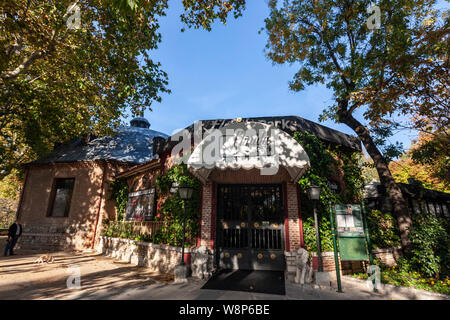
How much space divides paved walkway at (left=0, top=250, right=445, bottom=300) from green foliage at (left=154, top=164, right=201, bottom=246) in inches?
52.6

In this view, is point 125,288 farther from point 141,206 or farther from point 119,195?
point 119,195

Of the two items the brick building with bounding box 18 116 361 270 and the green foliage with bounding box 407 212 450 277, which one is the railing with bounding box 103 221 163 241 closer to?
the brick building with bounding box 18 116 361 270

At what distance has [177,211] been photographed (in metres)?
8.03

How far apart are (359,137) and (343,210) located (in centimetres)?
479

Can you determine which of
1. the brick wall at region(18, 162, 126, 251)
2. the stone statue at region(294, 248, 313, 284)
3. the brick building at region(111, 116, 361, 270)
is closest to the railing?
the brick wall at region(18, 162, 126, 251)

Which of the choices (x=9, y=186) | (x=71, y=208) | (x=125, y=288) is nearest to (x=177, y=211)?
(x=125, y=288)

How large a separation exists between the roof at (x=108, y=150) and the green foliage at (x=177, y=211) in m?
5.36

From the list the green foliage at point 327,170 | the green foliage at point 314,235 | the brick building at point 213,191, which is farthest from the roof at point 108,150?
the green foliage at point 314,235

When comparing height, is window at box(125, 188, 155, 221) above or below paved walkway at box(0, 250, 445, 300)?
above

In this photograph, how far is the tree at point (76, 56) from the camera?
6.95 meters

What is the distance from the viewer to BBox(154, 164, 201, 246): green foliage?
773cm

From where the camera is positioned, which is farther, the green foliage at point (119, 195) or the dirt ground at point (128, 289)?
the green foliage at point (119, 195)

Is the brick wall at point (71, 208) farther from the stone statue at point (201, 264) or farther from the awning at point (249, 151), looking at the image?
the awning at point (249, 151)
